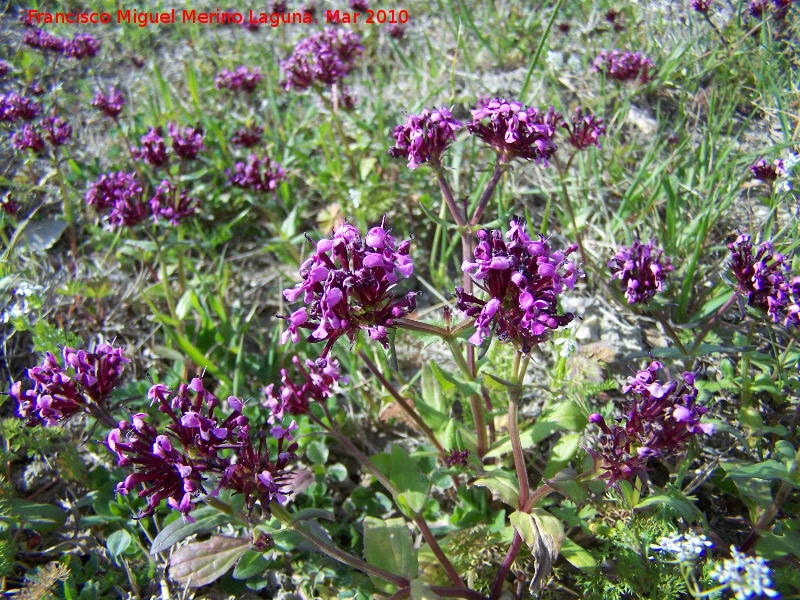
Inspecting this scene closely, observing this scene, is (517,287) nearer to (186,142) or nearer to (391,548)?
(391,548)

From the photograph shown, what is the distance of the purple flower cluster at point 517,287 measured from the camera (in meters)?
2.42

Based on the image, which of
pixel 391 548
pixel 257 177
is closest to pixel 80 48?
pixel 257 177

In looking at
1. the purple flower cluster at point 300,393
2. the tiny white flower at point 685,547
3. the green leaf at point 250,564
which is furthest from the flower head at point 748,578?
the green leaf at point 250,564

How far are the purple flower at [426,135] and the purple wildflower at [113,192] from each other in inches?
107

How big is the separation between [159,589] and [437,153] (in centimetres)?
329

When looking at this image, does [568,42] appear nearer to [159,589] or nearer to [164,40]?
[164,40]

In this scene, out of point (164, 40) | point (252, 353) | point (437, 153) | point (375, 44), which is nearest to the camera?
point (437, 153)

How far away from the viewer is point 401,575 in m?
3.29

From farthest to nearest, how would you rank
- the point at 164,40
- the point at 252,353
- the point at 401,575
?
the point at 164,40 → the point at 252,353 → the point at 401,575

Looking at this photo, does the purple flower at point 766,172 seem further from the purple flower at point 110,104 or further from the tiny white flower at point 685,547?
the purple flower at point 110,104

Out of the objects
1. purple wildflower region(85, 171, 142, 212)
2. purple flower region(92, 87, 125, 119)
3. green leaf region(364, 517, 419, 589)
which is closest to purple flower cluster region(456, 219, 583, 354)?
green leaf region(364, 517, 419, 589)

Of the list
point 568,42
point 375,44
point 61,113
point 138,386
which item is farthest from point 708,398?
point 61,113

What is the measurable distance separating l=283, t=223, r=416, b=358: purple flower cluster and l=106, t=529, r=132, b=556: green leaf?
2.14 m

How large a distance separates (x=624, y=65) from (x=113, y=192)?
508cm
